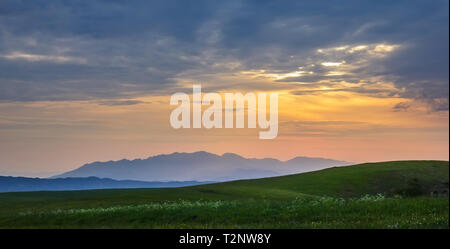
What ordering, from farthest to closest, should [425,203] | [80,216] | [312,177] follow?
[312,177]
[80,216]
[425,203]

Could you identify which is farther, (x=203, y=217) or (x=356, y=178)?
(x=356, y=178)

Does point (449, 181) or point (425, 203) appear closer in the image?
point (425, 203)

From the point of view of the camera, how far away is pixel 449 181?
106m
